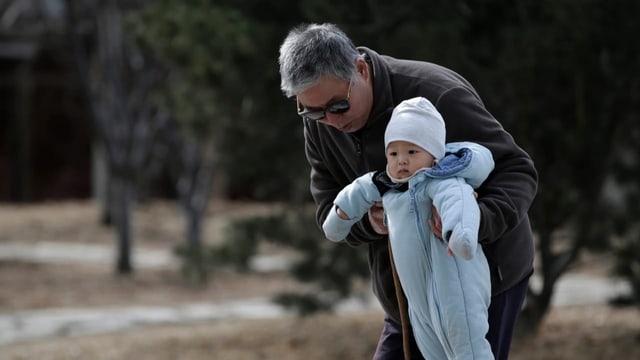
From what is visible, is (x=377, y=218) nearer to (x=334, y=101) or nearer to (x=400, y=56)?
(x=334, y=101)

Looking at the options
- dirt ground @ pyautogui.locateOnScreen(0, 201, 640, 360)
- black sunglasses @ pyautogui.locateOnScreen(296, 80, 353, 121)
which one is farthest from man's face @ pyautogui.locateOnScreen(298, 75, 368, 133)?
dirt ground @ pyautogui.locateOnScreen(0, 201, 640, 360)

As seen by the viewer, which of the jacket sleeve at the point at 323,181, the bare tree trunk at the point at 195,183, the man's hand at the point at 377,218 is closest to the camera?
the man's hand at the point at 377,218

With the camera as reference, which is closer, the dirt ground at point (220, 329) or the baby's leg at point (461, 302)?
the baby's leg at point (461, 302)

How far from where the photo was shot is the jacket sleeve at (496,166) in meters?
2.95

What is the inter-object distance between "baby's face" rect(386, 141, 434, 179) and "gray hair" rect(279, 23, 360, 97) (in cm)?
24

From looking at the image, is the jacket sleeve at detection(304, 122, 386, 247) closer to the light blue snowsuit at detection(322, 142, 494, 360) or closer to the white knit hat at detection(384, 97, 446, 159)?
the light blue snowsuit at detection(322, 142, 494, 360)

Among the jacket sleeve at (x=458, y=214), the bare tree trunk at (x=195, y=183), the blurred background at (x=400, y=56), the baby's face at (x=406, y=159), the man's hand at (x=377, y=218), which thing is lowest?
the bare tree trunk at (x=195, y=183)

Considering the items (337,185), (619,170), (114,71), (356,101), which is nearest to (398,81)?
(356,101)

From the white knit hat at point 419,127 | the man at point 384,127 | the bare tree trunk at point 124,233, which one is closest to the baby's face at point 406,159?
the white knit hat at point 419,127

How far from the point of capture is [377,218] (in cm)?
319

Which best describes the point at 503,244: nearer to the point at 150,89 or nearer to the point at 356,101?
the point at 356,101

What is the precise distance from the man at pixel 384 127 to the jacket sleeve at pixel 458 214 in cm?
7

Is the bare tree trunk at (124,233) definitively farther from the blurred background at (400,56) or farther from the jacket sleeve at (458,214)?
the jacket sleeve at (458,214)

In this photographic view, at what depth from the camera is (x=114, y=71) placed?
40.8 ft
